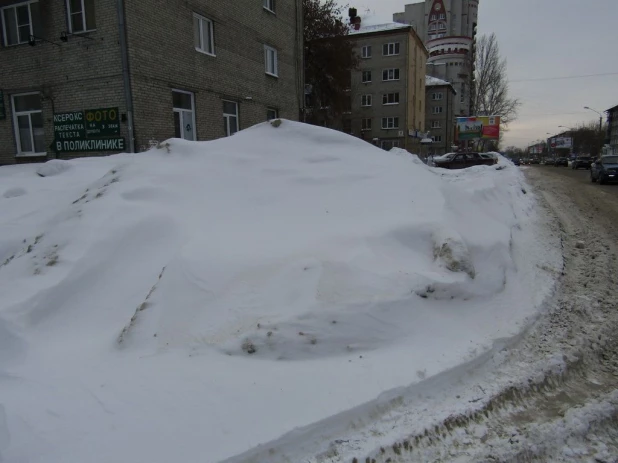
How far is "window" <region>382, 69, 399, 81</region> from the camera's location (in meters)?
43.5

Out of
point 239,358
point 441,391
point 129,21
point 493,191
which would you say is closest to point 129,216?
point 239,358

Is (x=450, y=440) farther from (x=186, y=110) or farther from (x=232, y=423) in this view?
(x=186, y=110)

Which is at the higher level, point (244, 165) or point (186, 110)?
point (186, 110)

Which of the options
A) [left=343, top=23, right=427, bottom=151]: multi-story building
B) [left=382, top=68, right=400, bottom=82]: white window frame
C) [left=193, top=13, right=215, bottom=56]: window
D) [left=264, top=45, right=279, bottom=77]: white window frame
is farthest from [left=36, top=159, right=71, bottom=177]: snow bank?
[left=382, top=68, right=400, bottom=82]: white window frame

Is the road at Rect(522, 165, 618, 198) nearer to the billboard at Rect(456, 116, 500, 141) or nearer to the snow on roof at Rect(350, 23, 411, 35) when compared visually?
the billboard at Rect(456, 116, 500, 141)

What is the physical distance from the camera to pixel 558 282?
5414mm

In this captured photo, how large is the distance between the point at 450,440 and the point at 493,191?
23.6 ft

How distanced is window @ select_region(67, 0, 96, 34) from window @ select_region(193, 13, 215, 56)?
123 inches

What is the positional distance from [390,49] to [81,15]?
36621 mm

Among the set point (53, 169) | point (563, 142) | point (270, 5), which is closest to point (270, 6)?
point (270, 5)

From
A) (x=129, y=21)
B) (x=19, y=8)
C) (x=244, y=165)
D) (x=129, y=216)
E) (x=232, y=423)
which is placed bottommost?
(x=232, y=423)

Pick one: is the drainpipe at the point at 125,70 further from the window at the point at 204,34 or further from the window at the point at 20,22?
the window at the point at 20,22

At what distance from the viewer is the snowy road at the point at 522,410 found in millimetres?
2484

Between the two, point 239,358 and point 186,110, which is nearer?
point 239,358
